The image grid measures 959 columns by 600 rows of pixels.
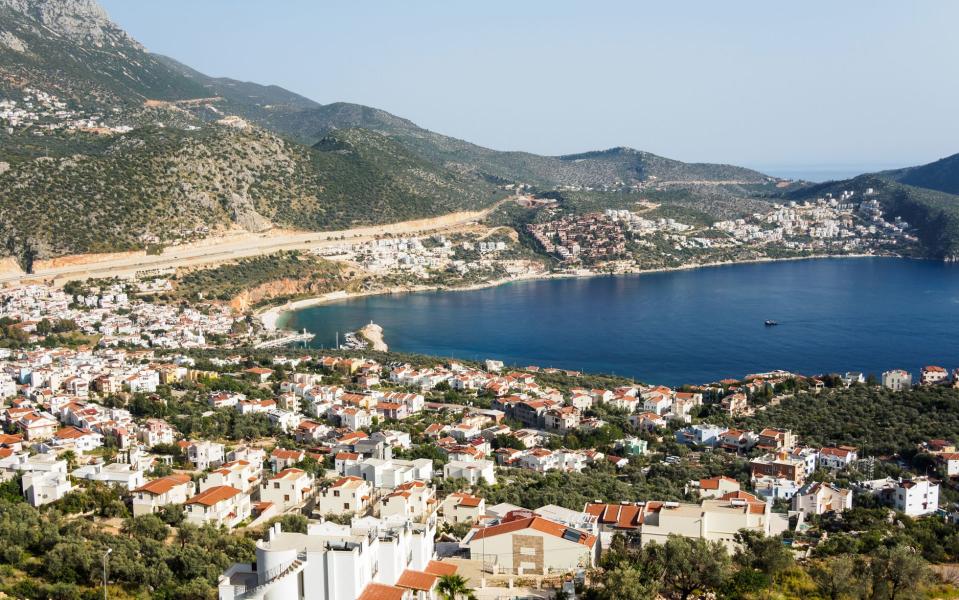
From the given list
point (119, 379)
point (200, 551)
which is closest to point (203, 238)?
point (119, 379)

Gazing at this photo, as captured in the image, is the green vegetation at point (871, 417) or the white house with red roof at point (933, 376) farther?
the white house with red roof at point (933, 376)

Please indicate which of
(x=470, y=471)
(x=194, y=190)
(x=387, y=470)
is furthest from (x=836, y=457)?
(x=194, y=190)

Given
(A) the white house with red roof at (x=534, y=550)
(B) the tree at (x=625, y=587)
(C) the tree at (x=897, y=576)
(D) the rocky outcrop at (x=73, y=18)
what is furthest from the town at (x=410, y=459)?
(D) the rocky outcrop at (x=73, y=18)

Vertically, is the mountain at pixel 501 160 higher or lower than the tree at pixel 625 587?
higher

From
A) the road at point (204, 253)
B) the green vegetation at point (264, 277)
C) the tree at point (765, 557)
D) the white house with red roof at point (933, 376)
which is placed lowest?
the white house with red roof at point (933, 376)

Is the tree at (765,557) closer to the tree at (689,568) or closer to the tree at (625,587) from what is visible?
the tree at (689,568)

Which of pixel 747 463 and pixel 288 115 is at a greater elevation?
pixel 288 115

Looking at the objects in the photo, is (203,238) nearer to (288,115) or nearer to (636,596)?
(636,596)
